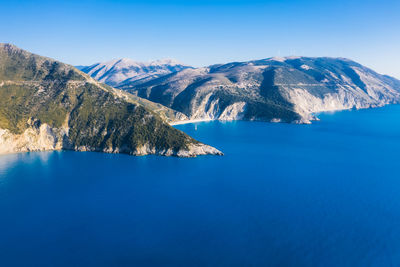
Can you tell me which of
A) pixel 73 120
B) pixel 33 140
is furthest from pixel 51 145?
pixel 73 120

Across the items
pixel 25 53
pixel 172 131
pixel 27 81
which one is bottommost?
pixel 172 131

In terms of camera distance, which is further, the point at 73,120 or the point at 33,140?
the point at 73,120

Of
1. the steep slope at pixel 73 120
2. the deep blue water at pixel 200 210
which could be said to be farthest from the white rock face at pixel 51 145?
the deep blue water at pixel 200 210

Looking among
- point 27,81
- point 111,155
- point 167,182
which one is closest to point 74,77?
point 27,81

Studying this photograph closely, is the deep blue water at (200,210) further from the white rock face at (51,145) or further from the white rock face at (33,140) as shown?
the white rock face at (33,140)

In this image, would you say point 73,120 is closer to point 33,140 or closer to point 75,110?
point 75,110

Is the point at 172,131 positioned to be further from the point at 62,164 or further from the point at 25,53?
the point at 25,53

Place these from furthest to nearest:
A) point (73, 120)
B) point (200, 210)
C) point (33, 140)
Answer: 1. point (73, 120)
2. point (33, 140)
3. point (200, 210)
